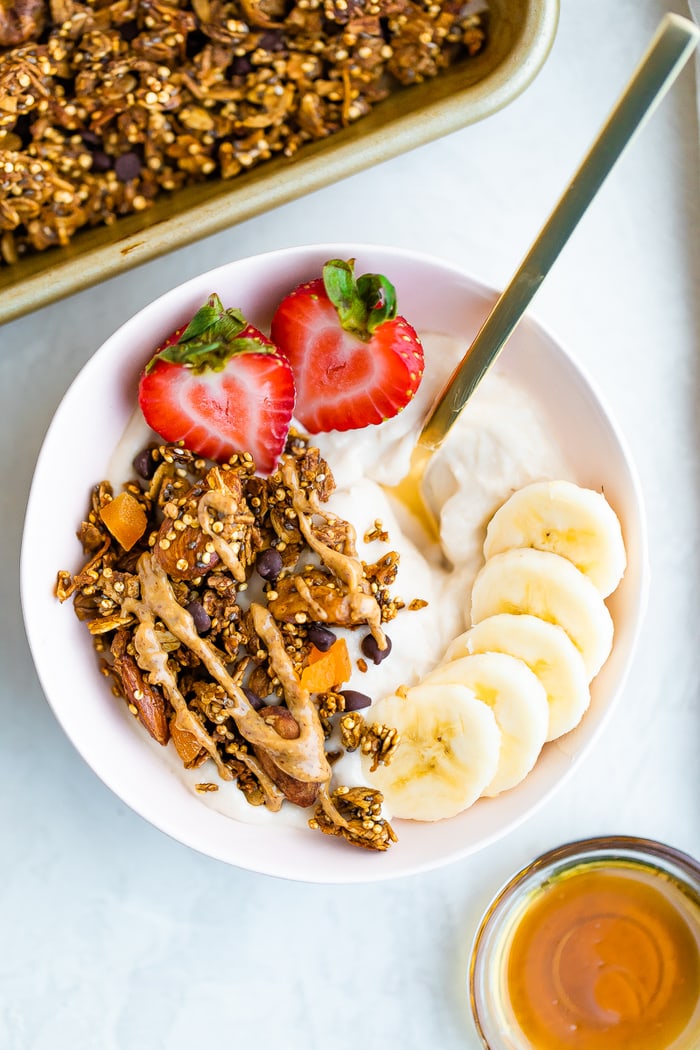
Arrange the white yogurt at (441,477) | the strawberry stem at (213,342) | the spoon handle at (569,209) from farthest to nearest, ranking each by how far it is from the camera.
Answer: the white yogurt at (441,477) → the strawberry stem at (213,342) → the spoon handle at (569,209)

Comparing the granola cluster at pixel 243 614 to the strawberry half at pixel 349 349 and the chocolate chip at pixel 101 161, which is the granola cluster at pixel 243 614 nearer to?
the strawberry half at pixel 349 349

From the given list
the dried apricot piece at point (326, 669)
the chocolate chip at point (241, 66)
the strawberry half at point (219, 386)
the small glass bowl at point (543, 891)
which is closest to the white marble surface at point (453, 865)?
the small glass bowl at point (543, 891)

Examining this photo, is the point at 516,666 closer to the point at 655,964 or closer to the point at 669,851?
the point at 669,851

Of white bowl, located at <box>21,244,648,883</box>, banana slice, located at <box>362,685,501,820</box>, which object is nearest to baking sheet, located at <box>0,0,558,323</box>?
Result: white bowl, located at <box>21,244,648,883</box>

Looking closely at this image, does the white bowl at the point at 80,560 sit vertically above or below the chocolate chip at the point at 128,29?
below

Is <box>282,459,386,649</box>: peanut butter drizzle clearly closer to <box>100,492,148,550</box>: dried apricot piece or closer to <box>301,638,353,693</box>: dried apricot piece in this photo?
<box>301,638,353,693</box>: dried apricot piece

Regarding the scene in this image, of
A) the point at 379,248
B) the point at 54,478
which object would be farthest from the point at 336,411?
the point at 54,478
